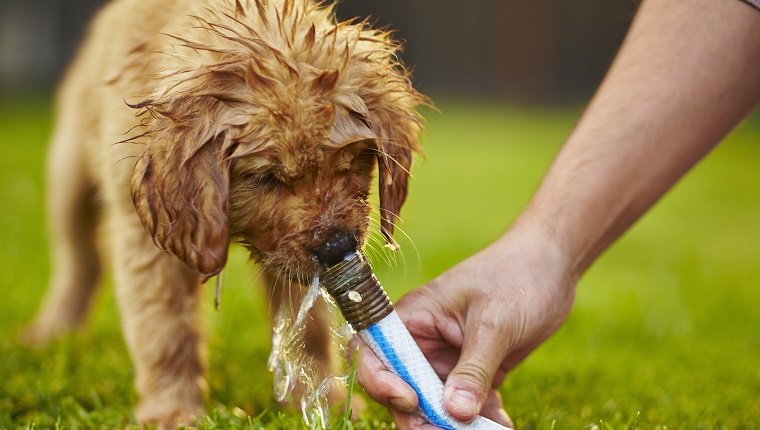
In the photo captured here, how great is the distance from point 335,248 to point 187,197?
0.46m

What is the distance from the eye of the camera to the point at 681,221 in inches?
351

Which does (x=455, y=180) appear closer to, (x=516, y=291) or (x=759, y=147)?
(x=759, y=147)

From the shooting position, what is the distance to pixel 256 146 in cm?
262

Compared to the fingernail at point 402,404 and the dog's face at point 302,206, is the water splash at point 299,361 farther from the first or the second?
the fingernail at point 402,404

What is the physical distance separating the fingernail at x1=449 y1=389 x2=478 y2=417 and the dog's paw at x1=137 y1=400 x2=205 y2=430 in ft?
3.87

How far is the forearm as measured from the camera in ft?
9.84

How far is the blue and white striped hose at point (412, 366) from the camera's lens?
A: 8.41 ft

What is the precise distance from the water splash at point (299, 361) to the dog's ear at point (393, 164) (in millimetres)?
387

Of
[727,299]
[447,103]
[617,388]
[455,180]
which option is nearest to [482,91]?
[447,103]

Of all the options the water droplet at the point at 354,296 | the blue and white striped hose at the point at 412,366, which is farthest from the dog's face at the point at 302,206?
the blue and white striped hose at the point at 412,366

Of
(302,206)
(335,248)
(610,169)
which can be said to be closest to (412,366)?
(335,248)

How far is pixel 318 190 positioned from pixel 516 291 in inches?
26.5

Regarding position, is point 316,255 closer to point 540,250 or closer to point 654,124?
point 540,250

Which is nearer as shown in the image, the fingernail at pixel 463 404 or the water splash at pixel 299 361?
the fingernail at pixel 463 404
